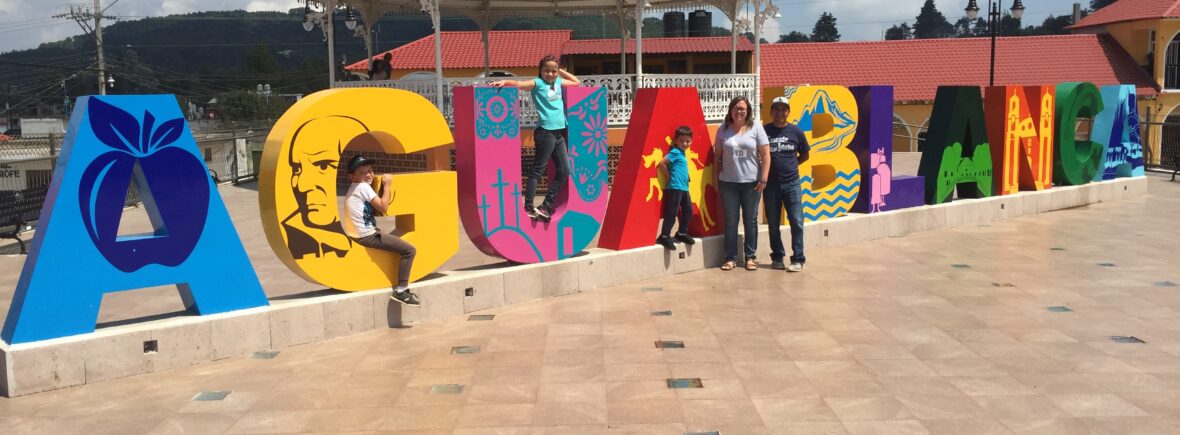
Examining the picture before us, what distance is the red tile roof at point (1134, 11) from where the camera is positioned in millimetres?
38094

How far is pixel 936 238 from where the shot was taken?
451 inches

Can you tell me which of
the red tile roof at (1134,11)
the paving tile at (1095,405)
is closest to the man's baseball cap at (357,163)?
the paving tile at (1095,405)

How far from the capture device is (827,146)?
10.7 metres

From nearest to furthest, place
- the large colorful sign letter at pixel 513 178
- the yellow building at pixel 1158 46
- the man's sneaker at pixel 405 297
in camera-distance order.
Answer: the man's sneaker at pixel 405 297, the large colorful sign letter at pixel 513 178, the yellow building at pixel 1158 46

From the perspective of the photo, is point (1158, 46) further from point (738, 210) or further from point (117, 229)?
point (117, 229)

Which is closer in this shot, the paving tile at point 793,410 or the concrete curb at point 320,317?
the paving tile at point 793,410

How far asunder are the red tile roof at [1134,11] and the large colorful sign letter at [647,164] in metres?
36.1

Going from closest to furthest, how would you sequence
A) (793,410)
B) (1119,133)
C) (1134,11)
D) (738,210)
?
(793,410)
(738,210)
(1119,133)
(1134,11)

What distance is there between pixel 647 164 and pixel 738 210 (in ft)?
3.57

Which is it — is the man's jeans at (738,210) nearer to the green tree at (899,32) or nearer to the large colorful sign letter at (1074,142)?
the large colorful sign letter at (1074,142)

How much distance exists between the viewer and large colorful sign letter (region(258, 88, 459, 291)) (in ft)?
22.4

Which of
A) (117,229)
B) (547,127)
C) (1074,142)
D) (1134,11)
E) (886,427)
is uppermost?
(1134,11)

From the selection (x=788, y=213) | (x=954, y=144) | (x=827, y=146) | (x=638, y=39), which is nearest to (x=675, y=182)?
(x=788, y=213)

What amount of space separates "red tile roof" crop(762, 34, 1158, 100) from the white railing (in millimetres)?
18630
